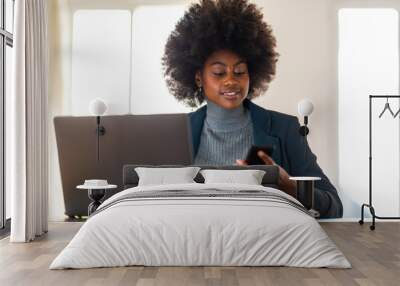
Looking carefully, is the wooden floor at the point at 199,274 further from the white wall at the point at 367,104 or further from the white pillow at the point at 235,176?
the white wall at the point at 367,104

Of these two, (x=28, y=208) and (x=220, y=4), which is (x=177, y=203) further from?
(x=220, y=4)

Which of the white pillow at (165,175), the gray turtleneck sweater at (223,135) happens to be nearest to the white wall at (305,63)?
the gray turtleneck sweater at (223,135)

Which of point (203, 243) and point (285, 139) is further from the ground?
point (285, 139)

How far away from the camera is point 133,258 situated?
14.0 ft

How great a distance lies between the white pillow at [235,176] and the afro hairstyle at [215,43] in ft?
3.23

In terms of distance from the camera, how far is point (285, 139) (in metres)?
6.95

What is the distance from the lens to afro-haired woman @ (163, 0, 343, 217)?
6.86m

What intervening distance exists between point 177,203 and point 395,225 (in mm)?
3276

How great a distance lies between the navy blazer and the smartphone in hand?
0.20ft

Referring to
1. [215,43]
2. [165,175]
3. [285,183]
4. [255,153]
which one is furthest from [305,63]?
[165,175]

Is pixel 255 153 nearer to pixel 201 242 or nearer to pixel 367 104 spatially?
pixel 367 104

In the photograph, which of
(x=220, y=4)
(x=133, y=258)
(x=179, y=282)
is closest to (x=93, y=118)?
(x=220, y=4)

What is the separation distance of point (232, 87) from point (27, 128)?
7.93 ft

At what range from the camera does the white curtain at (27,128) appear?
5602 millimetres
